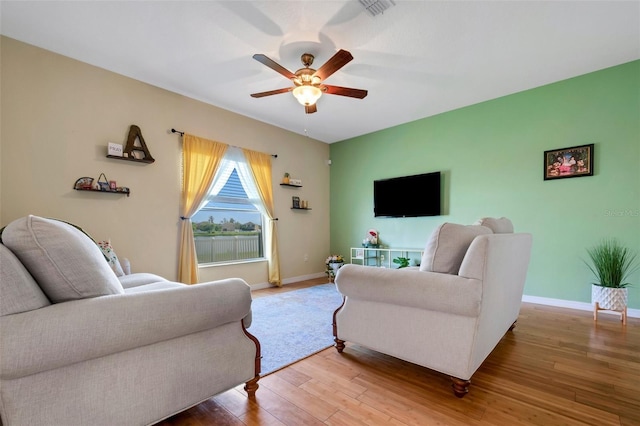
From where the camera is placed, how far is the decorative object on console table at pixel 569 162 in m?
3.21

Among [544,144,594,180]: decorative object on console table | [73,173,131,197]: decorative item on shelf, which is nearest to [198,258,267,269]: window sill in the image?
[73,173,131,197]: decorative item on shelf

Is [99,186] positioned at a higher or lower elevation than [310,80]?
lower

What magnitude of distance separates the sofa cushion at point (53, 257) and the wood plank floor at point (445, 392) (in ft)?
2.65

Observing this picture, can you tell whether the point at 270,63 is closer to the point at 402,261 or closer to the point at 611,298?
the point at 402,261

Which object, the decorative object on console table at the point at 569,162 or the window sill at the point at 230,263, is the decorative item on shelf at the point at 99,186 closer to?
the window sill at the point at 230,263

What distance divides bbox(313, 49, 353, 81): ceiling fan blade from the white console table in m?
2.91

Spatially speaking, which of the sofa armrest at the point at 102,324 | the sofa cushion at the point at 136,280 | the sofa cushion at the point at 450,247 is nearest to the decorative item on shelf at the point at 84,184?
the sofa cushion at the point at 136,280

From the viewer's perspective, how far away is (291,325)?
2.70 meters

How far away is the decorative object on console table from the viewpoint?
321 centimetres

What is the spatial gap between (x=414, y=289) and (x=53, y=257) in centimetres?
169

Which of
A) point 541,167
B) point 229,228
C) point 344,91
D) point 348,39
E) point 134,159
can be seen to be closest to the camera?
point 348,39

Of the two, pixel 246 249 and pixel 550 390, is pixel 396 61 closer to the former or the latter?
pixel 550 390

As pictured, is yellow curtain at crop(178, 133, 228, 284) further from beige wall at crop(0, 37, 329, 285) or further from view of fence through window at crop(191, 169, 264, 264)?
view of fence through window at crop(191, 169, 264, 264)

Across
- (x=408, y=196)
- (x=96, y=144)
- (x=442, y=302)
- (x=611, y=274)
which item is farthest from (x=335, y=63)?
(x=611, y=274)
